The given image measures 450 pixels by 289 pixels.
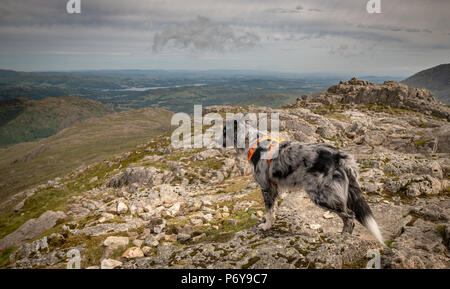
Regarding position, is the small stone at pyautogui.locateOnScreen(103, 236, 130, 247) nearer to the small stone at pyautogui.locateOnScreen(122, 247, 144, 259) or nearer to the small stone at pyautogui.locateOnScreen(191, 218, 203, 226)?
the small stone at pyautogui.locateOnScreen(122, 247, 144, 259)

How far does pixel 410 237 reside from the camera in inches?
305

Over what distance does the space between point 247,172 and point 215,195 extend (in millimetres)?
10105

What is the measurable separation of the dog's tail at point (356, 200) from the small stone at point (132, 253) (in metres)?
7.76

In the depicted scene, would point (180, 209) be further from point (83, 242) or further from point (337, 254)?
point (337, 254)

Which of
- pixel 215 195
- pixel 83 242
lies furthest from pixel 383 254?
pixel 215 195

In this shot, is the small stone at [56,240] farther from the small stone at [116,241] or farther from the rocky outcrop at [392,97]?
the rocky outcrop at [392,97]

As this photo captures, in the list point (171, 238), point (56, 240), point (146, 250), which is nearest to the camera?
point (146, 250)

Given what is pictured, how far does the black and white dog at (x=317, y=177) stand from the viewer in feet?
23.6

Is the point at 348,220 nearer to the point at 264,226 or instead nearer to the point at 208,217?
the point at 264,226

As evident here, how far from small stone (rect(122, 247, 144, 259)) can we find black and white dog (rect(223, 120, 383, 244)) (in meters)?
4.78

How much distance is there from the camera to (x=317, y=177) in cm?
738

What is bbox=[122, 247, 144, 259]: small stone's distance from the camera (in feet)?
26.0

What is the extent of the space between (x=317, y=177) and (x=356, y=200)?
1.53m

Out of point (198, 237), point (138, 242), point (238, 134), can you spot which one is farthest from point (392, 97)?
point (138, 242)
